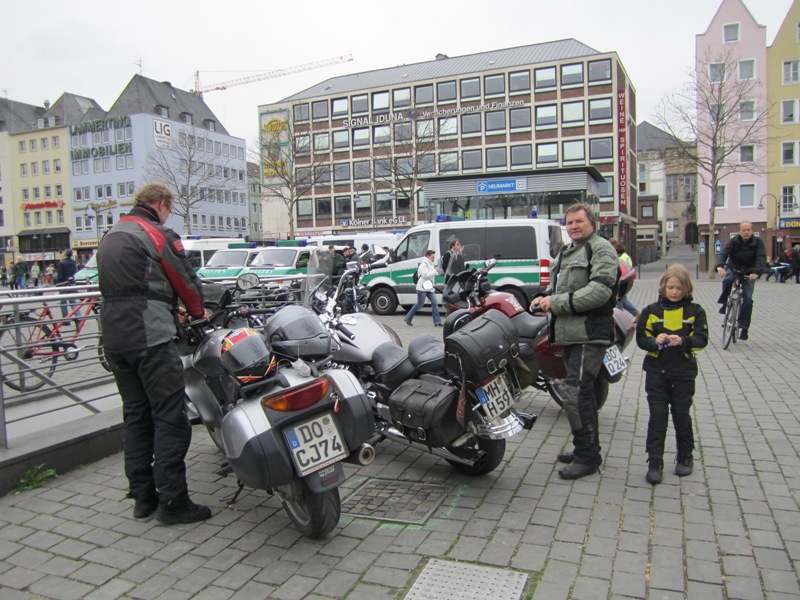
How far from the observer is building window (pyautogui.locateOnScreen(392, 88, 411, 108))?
66.9 m

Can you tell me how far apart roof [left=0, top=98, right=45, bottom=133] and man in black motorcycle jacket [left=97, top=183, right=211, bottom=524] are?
92.5 metres

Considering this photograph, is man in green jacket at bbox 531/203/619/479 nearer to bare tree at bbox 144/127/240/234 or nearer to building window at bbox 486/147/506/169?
bare tree at bbox 144/127/240/234

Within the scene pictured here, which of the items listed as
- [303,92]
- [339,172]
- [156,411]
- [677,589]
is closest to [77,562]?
[156,411]

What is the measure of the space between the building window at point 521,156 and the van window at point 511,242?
162 ft

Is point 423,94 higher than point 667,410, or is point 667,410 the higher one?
point 423,94

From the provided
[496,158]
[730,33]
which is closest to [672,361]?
[730,33]

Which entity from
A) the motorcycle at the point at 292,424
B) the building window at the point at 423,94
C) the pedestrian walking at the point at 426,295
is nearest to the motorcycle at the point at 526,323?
the motorcycle at the point at 292,424

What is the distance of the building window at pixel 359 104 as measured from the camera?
68.9m

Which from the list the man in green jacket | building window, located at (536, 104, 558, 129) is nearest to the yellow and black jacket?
the man in green jacket

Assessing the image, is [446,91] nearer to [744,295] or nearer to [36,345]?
[744,295]

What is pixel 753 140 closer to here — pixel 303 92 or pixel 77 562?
pixel 77 562

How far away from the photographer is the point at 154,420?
3826 millimetres

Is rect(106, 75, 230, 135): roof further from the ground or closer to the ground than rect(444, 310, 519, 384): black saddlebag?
further from the ground

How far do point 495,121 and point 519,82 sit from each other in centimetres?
415
